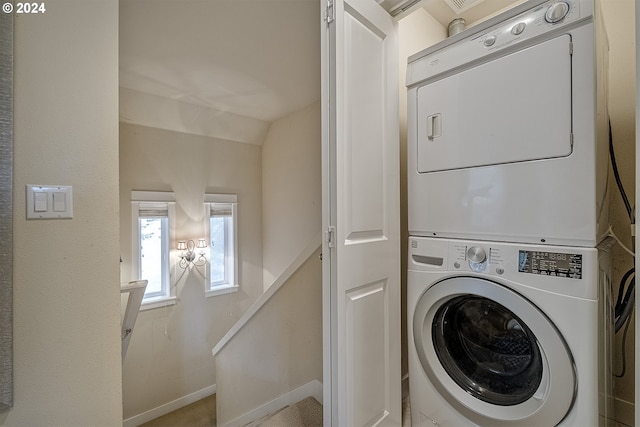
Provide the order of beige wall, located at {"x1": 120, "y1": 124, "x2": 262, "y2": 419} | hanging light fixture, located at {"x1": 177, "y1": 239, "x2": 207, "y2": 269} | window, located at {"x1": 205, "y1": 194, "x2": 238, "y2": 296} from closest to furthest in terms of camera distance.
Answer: beige wall, located at {"x1": 120, "y1": 124, "x2": 262, "y2": 419} < hanging light fixture, located at {"x1": 177, "y1": 239, "x2": 207, "y2": 269} < window, located at {"x1": 205, "y1": 194, "x2": 238, "y2": 296}

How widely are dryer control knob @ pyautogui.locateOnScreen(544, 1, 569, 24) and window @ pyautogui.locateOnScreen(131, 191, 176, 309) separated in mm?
3319

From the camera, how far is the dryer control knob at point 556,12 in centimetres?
94

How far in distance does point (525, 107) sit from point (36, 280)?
5.58 feet

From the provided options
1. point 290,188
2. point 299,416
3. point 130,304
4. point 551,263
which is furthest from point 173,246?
point 551,263

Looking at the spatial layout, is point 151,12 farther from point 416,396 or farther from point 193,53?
point 416,396

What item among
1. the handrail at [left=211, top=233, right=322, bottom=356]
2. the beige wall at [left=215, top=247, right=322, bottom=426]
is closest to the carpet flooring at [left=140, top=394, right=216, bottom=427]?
the beige wall at [left=215, top=247, right=322, bottom=426]

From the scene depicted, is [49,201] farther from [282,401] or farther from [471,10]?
[471,10]

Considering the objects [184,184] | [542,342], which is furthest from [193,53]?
[542,342]

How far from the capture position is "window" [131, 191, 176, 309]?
9.90ft

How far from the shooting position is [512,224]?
1039 mm

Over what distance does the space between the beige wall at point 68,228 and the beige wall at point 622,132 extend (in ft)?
6.85

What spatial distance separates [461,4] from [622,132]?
1135mm

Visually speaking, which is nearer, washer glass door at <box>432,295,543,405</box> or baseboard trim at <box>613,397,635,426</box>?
washer glass door at <box>432,295,543,405</box>

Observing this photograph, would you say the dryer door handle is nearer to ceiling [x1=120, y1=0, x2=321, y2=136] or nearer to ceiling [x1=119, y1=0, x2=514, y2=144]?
ceiling [x1=119, y1=0, x2=514, y2=144]
